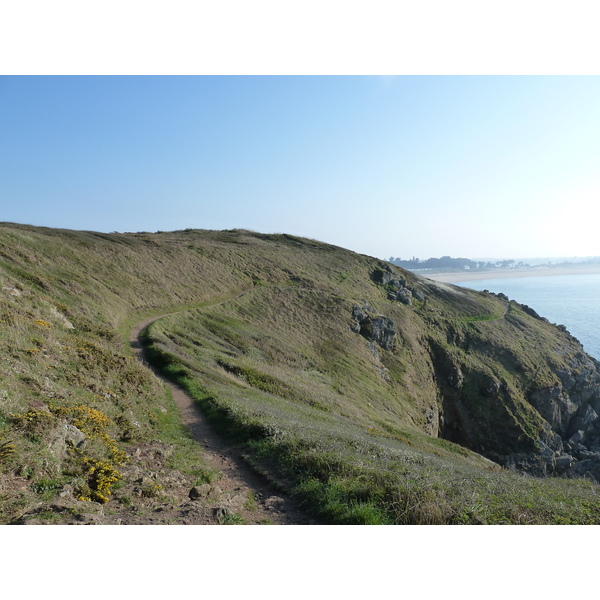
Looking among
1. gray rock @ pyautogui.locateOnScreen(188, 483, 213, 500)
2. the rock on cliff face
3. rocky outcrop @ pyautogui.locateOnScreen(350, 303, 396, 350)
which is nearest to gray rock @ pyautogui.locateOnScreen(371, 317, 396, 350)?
rocky outcrop @ pyautogui.locateOnScreen(350, 303, 396, 350)

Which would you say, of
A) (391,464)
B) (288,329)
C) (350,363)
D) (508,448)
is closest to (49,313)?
(391,464)

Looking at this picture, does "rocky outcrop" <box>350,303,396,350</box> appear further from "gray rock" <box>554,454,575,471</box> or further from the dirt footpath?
the dirt footpath

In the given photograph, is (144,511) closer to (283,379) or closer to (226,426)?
(226,426)

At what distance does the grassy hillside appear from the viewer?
9070 millimetres

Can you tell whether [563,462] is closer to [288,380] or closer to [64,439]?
[288,380]

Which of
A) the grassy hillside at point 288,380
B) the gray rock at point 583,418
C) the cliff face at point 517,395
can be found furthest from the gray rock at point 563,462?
the gray rock at point 583,418

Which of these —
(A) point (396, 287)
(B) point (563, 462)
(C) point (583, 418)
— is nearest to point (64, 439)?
(B) point (563, 462)

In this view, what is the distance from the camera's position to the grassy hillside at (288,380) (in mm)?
9070

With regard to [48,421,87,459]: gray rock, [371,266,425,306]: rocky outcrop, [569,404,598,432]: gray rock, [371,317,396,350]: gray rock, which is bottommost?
[569,404,598,432]: gray rock

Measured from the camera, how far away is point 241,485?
10734 mm

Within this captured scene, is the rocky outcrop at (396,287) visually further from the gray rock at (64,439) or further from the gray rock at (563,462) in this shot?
the gray rock at (64,439)

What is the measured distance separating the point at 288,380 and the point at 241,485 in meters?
20.5

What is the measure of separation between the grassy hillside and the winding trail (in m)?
0.44

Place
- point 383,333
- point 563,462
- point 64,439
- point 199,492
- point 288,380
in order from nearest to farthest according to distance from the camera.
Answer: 1. point 199,492
2. point 64,439
3. point 288,380
4. point 563,462
5. point 383,333
